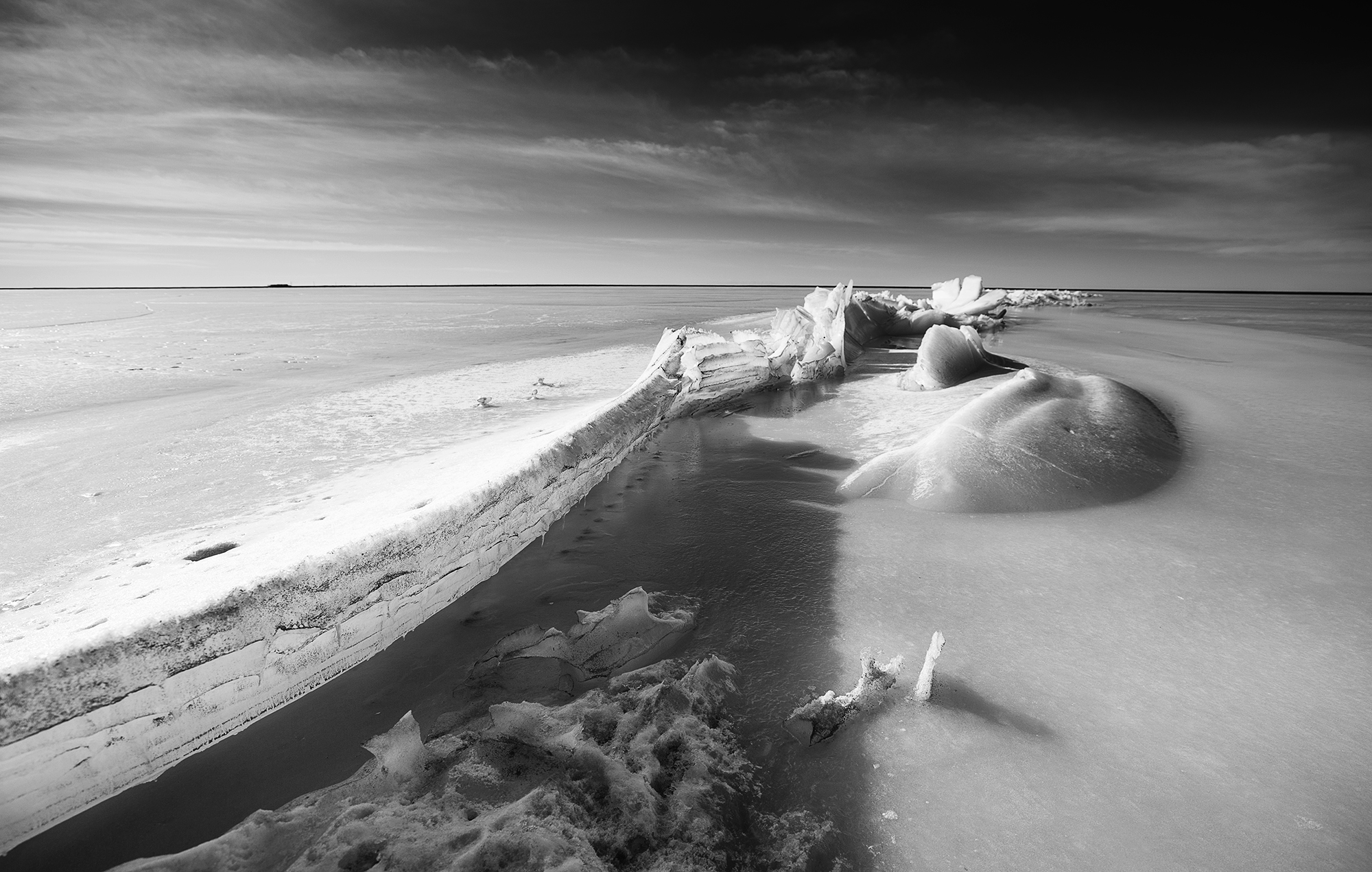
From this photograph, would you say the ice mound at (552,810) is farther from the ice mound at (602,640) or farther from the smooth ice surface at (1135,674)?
the smooth ice surface at (1135,674)

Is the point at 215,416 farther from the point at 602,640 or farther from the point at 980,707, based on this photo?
the point at 980,707

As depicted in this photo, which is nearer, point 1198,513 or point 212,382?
point 1198,513

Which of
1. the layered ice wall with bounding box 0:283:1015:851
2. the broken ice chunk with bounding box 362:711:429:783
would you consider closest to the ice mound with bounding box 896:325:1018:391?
the layered ice wall with bounding box 0:283:1015:851

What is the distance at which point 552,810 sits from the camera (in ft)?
3.97

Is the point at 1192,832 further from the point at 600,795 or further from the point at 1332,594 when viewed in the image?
the point at 1332,594

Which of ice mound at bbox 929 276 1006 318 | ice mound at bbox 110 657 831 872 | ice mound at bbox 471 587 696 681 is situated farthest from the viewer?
ice mound at bbox 929 276 1006 318

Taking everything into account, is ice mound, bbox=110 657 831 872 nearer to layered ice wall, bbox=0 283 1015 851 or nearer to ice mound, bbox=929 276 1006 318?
layered ice wall, bbox=0 283 1015 851

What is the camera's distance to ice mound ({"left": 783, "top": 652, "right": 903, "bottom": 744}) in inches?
60.6

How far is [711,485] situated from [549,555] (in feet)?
3.85

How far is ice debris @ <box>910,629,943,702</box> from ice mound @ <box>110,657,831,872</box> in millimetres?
536

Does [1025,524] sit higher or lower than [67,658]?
lower

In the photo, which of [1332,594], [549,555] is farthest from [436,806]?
[1332,594]

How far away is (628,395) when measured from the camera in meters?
3.73

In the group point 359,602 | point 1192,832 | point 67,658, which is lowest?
point 1192,832
